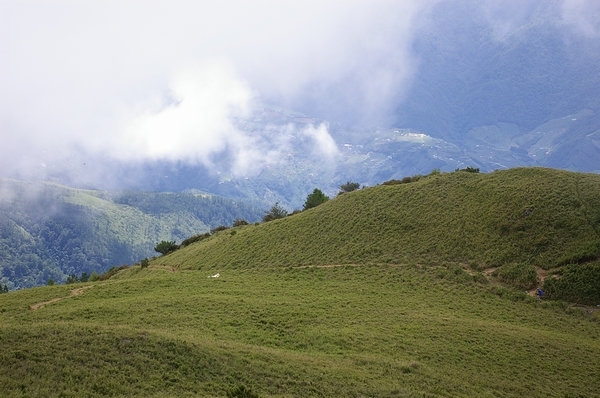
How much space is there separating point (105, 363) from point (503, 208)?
4697 centimetres


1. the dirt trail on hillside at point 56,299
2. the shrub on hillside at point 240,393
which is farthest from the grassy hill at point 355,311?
the shrub on hillside at point 240,393

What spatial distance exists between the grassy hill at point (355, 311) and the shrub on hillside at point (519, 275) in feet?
3.44

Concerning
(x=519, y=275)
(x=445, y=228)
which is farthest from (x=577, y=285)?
(x=445, y=228)

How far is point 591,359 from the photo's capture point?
32.4m

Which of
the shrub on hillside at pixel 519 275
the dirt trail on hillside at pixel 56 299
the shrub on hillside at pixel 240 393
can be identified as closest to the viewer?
the shrub on hillside at pixel 240 393

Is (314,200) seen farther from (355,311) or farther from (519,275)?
(355,311)

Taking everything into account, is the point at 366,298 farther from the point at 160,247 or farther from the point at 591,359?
the point at 160,247

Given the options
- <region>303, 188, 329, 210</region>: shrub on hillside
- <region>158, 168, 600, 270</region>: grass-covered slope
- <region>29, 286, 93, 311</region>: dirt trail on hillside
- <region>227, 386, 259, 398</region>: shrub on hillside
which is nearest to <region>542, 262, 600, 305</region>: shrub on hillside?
<region>158, 168, 600, 270</region>: grass-covered slope

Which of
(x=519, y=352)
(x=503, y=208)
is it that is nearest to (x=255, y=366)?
(x=519, y=352)

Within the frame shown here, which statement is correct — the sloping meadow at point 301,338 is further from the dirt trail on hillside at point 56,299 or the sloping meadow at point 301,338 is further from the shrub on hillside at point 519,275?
the shrub on hillside at point 519,275

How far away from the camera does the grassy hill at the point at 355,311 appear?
949 inches

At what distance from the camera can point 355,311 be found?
132ft

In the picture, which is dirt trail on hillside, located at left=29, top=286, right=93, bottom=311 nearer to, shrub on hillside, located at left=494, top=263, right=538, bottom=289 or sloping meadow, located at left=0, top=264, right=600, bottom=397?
sloping meadow, located at left=0, top=264, right=600, bottom=397

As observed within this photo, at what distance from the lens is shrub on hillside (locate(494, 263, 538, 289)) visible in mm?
44531
